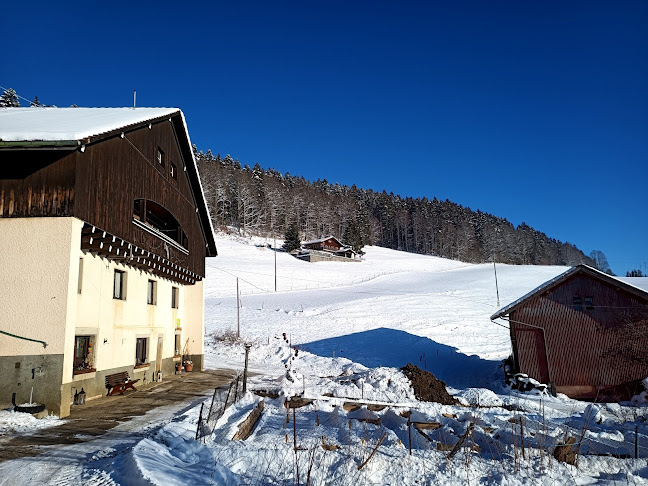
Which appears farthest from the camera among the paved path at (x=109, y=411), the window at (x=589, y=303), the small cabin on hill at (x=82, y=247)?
the window at (x=589, y=303)

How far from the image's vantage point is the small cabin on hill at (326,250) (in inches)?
3339

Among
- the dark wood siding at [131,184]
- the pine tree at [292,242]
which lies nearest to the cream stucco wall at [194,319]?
the dark wood siding at [131,184]

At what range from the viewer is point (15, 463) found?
8562 mm

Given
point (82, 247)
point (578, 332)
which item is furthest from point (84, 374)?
point (578, 332)

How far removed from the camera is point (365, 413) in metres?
14.6

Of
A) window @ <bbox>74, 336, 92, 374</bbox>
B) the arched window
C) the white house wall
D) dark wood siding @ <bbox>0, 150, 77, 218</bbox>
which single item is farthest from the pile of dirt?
dark wood siding @ <bbox>0, 150, 77, 218</bbox>

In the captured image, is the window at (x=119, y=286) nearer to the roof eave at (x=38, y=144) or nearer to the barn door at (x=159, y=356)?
the barn door at (x=159, y=356)

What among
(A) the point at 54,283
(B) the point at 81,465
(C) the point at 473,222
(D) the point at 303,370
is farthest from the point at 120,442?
(C) the point at 473,222

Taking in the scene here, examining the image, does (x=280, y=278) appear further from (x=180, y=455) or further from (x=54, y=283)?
(x=180, y=455)

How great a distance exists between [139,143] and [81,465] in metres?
13.2

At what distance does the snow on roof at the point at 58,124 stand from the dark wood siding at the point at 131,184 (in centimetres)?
66

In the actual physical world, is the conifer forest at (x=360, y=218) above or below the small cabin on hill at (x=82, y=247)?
above

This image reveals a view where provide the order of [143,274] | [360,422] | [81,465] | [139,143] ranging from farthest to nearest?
[143,274]
[139,143]
[360,422]
[81,465]

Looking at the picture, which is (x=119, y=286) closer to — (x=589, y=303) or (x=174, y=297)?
(x=174, y=297)
